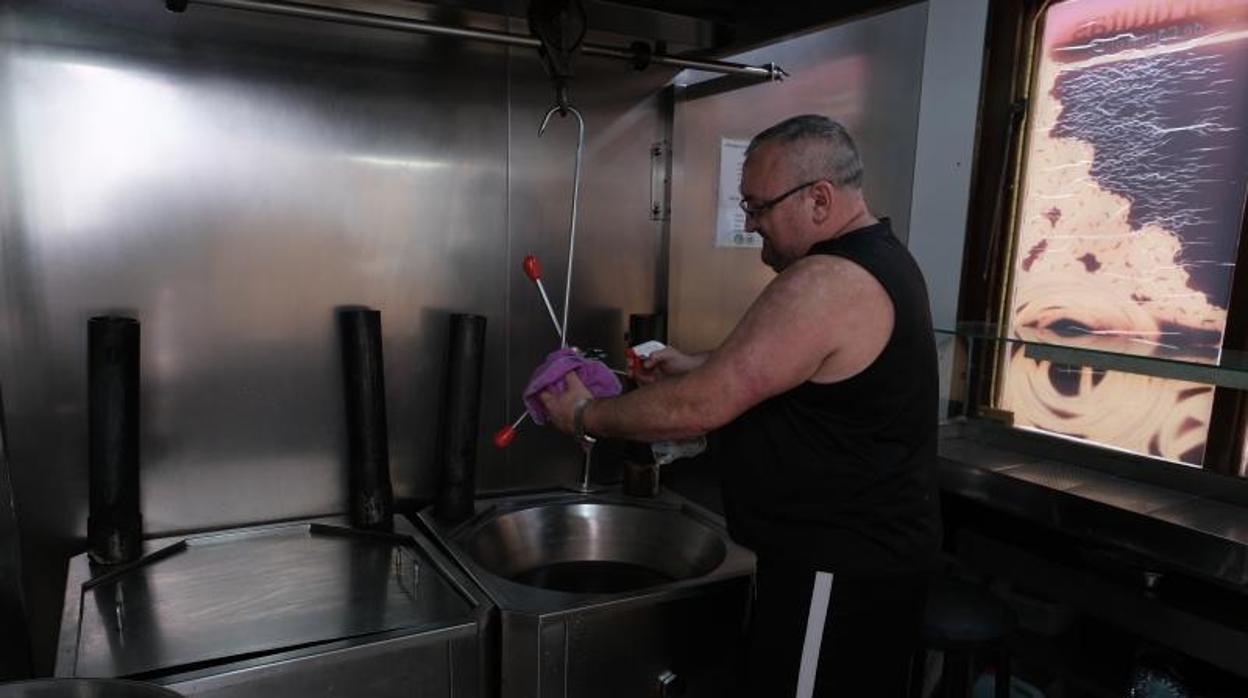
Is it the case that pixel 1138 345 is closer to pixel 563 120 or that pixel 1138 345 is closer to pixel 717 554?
pixel 717 554

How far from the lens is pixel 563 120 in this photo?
144 centimetres

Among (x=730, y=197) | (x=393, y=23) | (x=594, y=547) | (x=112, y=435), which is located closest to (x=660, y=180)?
(x=730, y=197)

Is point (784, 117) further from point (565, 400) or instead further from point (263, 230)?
point (263, 230)

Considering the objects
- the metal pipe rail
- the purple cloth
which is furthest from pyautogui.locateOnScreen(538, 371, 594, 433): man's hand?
the metal pipe rail

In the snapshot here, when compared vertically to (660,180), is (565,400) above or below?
below

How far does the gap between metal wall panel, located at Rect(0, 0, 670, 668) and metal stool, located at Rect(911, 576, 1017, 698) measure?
30.2 inches

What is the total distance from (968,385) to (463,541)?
1.02 m

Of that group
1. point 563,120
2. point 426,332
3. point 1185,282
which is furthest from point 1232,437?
point 426,332

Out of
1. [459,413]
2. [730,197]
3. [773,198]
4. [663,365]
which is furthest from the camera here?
[730,197]

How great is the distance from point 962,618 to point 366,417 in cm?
97

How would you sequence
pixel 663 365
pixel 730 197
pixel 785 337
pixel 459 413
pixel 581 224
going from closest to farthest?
pixel 785 337, pixel 663 365, pixel 459 413, pixel 581 224, pixel 730 197

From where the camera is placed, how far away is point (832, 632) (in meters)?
0.94

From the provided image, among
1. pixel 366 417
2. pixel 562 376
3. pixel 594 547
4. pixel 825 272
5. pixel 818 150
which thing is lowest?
pixel 594 547

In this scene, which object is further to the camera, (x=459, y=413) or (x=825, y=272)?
(x=459, y=413)
